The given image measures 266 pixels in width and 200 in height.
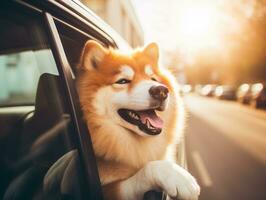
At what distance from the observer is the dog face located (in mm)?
1626

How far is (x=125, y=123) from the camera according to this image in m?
1.65

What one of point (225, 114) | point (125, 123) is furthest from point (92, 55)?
point (225, 114)

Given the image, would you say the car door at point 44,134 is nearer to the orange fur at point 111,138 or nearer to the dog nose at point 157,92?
the orange fur at point 111,138

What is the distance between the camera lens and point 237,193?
5.45 metres

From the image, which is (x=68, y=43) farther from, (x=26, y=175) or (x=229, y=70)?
(x=229, y=70)

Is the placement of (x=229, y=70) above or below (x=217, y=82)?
above

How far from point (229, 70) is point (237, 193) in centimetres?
3929

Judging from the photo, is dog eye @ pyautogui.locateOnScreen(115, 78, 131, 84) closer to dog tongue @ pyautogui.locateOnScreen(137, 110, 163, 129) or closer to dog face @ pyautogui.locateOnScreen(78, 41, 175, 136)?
dog face @ pyautogui.locateOnScreen(78, 41, 175, 136)

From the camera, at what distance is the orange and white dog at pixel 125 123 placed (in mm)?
1580

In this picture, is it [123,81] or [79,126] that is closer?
[79,126]

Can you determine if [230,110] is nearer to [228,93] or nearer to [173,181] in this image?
[228,93]

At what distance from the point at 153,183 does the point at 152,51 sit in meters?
0.66

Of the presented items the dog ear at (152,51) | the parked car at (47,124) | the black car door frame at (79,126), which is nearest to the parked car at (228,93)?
the dog ear at (152,51)

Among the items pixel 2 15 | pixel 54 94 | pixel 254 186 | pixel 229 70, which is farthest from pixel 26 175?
pixel 229 70
